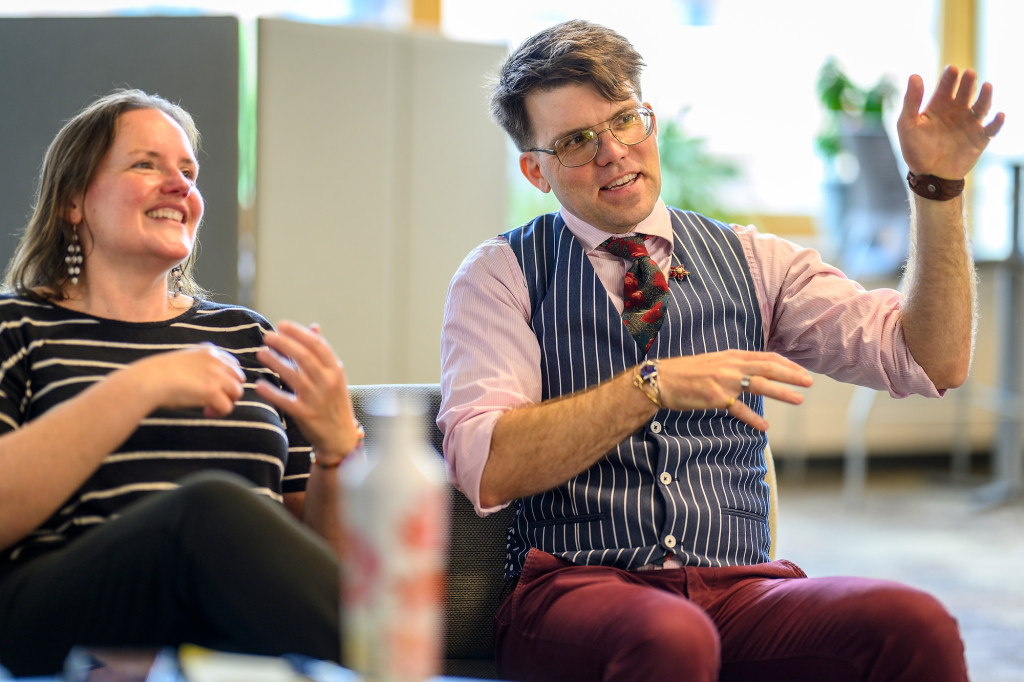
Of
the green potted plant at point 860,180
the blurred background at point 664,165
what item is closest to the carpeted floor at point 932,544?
the blurred background at point 664,165

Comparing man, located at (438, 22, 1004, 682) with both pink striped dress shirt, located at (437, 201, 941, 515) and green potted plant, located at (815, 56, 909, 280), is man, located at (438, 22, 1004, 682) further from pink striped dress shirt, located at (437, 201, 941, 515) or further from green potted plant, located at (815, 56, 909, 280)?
green potted plant, located at (815, 56, 909, 280)

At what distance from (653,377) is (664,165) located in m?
3.35

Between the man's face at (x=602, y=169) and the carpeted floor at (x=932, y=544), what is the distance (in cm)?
150

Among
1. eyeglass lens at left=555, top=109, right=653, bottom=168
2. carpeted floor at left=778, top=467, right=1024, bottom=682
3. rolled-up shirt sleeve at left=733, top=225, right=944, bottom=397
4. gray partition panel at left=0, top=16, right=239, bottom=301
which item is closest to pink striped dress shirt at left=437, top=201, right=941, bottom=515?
rolled-up shirt sleeve at left=733, top=225, right=944, bottom=397

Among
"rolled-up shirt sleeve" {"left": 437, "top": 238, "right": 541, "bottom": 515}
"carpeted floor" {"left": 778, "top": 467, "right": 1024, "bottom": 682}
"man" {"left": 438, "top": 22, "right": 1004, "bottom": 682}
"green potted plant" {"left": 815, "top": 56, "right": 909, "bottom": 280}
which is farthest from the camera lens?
"green potted plant" {"left": 815, "top": 56, "right": 909, "bottom": 280}

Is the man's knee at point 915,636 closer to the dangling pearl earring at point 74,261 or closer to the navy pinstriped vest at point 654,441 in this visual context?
the navy pinstriped vest at point 654,441

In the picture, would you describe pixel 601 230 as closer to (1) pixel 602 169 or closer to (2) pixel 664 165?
(1) pixel 602 169

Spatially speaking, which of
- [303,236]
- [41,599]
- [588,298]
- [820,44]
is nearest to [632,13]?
[820,44]

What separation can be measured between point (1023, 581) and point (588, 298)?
7.63ft

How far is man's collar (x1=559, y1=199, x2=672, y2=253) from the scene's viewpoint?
5.36 ft

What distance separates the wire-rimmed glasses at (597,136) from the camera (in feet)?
5.30

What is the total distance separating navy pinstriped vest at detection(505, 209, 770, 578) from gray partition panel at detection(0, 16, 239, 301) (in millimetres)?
823

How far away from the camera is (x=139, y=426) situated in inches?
53.9

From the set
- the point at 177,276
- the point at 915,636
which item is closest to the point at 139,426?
the point at 177,276
